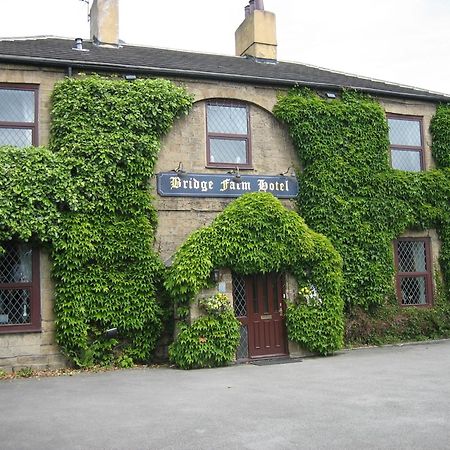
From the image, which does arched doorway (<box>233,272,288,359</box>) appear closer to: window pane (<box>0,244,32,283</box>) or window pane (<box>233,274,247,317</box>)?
window pane (<box>233,274,247,317</box>)

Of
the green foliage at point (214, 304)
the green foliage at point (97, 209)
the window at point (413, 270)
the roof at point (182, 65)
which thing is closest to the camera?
the green foliage at point (97, 209)

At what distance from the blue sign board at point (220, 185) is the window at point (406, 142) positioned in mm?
3574

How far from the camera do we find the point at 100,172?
43.1 ft

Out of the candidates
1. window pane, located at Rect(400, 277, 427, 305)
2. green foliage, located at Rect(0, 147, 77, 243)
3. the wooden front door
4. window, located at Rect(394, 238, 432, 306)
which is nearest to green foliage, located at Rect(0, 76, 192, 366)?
green foliage, located at Rect(0, 147, 77, 243)

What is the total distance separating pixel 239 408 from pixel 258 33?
13950mm

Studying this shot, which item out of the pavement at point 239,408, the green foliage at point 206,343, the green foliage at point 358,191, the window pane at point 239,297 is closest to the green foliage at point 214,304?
the green foliage at point 206,343

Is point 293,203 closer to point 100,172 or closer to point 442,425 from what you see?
point 100,172

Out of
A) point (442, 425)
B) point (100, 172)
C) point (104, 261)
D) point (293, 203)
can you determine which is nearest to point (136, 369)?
point (104, 261)

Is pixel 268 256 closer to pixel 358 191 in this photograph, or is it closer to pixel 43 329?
pixel 358 191

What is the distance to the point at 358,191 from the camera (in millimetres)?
15766

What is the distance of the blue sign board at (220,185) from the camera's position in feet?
46.3

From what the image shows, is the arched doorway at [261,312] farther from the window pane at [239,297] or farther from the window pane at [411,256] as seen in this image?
the window pane at [411,256]

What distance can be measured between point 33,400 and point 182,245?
494 cm

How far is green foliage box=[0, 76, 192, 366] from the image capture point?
12.5m
